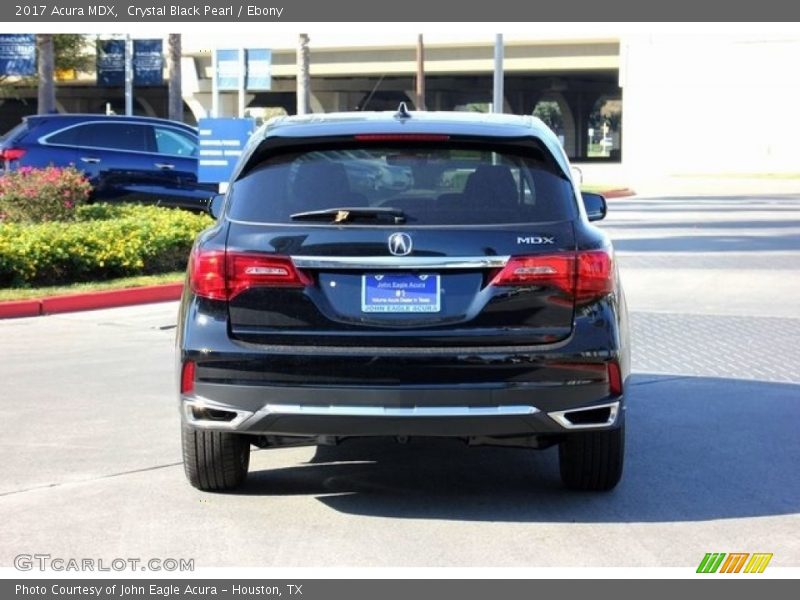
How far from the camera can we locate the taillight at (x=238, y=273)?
17.5ft

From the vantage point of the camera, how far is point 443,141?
5746mm

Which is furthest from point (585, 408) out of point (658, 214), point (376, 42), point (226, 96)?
point (226, 96)

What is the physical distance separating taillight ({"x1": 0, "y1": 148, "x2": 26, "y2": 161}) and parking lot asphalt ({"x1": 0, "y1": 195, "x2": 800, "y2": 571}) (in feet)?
25.7

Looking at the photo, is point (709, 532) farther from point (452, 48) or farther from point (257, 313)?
point (452, 48)

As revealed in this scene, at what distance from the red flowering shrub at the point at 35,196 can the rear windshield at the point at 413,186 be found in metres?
9.88

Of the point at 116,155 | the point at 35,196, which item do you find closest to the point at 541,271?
the point at 35,196

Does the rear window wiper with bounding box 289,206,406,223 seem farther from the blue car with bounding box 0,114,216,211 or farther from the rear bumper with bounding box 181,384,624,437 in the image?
the blue car with bounding box 0,114,216,211

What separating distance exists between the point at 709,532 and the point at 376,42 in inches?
2253

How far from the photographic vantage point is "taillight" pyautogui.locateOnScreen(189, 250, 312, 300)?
17.5ft

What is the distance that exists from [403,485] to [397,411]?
3.57ft

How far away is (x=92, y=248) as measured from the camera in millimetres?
13664

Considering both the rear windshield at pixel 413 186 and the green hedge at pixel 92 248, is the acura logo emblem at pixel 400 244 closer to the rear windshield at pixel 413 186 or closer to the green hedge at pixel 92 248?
the rear windshield at pixel 413 186

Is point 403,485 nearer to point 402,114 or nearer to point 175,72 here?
point 402,114

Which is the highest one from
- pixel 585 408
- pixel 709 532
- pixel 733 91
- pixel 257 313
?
pixel 733 91
